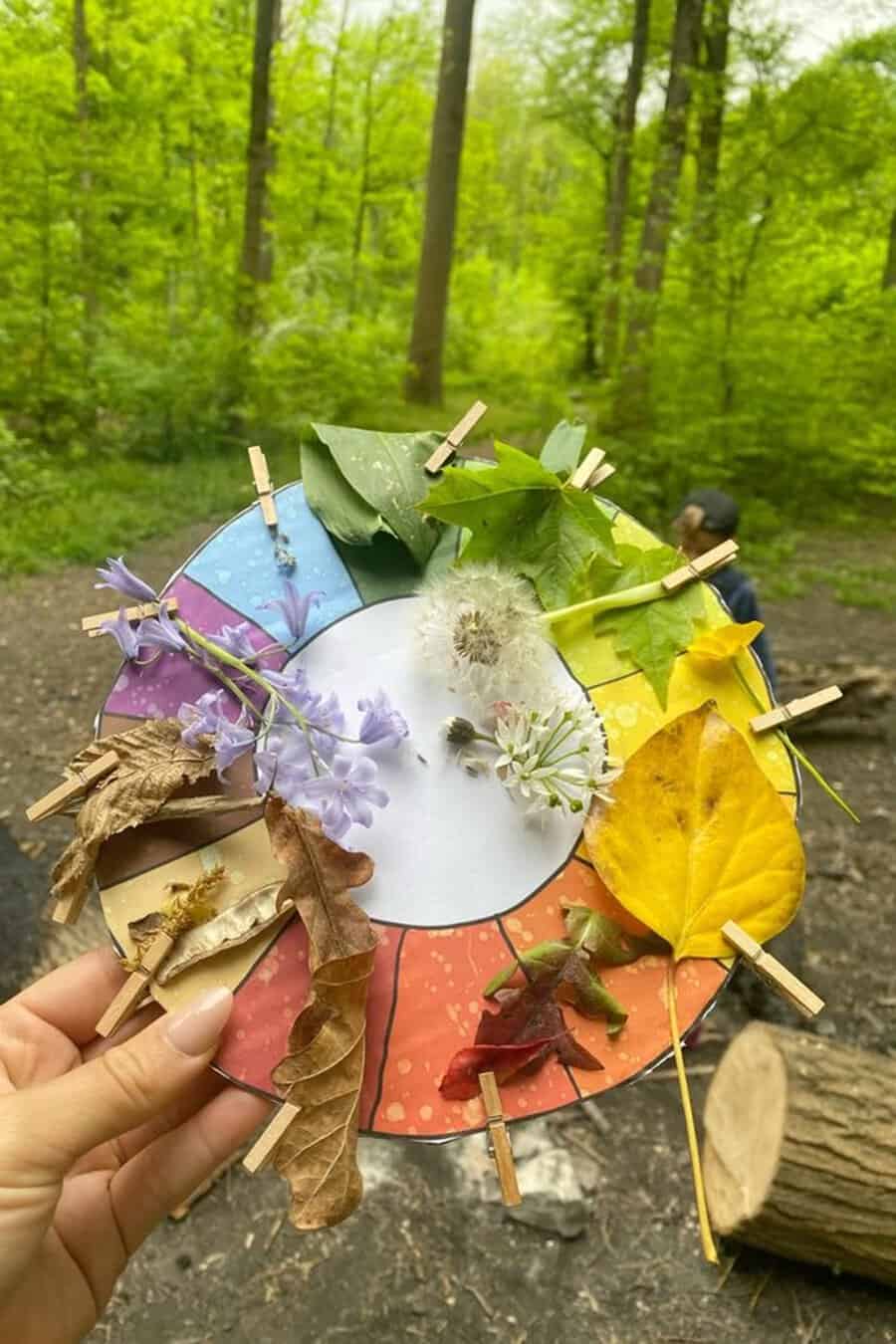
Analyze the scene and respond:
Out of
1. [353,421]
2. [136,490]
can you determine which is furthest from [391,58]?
[136,490]

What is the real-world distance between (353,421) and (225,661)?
19.1 feet

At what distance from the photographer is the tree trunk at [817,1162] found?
192 cm

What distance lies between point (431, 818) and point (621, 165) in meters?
10.3

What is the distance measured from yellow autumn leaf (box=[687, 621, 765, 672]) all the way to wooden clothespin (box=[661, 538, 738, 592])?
0.24 ft

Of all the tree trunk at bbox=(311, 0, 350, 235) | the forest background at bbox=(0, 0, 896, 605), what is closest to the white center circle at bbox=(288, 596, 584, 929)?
the forest background at bbox=(0, 0, 896, 605)

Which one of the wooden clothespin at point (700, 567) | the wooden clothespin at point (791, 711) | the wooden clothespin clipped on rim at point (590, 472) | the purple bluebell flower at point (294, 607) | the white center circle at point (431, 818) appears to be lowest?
the white center circle at point (431, 818)

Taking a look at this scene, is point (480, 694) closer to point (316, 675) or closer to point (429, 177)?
point (316, 675)

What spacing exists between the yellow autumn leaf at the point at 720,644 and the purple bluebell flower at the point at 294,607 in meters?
0.49

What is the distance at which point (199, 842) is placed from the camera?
1063mm

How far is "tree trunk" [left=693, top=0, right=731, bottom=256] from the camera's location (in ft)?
19.1

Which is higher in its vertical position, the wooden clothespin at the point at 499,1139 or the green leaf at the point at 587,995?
the green leaf at the point at 587,995

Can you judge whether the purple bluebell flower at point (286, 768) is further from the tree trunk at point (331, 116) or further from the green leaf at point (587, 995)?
the tree trunk at point (331, 116)

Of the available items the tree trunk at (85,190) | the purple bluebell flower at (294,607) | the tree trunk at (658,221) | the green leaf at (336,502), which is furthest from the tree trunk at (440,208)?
the purple bluebell flower at (294,607)

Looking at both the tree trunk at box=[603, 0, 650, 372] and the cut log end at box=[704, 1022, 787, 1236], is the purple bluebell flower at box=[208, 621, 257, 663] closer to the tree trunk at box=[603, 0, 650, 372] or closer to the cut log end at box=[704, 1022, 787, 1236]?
the cut log end at box=[704, 1022, 787, 1236]
